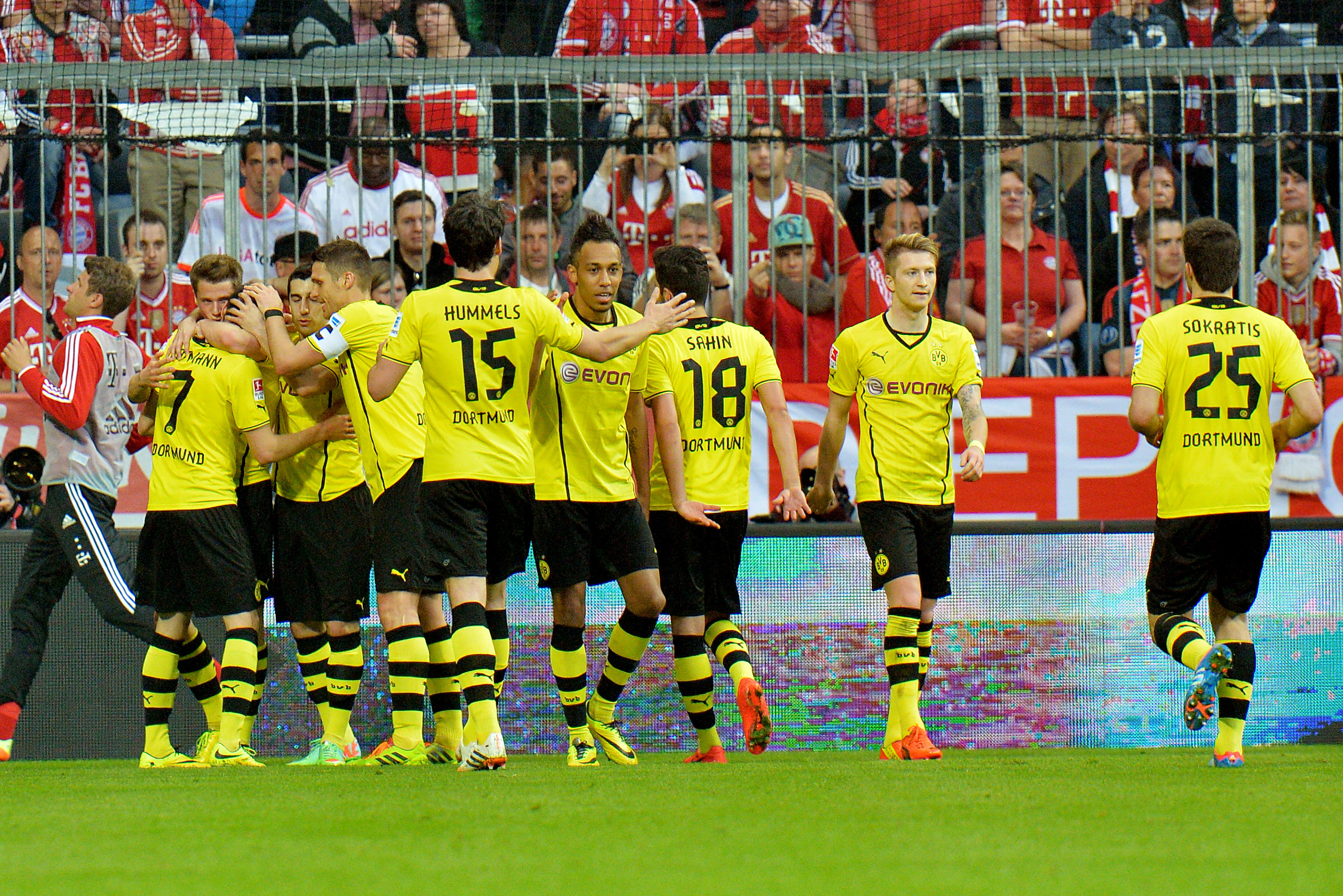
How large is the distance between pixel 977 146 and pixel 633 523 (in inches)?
127

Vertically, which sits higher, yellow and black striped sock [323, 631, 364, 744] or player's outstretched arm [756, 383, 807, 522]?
player's outstretched arm [756, 383, 807, 522]

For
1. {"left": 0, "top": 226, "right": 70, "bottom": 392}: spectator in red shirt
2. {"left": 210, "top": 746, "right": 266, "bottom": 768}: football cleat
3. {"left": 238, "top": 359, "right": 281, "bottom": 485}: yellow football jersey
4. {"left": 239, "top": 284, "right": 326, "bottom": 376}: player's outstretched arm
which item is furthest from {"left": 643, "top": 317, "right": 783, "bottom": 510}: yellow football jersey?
{"left": 0, "top": 226, "right": 70, "bottom": 392}: spectator in red shirt

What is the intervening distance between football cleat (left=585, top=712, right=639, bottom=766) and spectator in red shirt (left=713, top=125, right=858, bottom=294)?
2735 millimetres

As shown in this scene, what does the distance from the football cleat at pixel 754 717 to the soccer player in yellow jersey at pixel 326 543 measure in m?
1.70

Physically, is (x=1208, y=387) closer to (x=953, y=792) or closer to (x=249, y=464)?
(x=953, y=792)

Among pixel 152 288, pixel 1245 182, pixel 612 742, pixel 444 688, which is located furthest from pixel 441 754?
pixel 1245 182

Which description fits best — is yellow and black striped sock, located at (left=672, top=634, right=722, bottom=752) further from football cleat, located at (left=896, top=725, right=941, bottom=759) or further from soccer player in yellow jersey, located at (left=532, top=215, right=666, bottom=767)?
football cleat, located at (left=896, top=725, right=941, bottom=759)

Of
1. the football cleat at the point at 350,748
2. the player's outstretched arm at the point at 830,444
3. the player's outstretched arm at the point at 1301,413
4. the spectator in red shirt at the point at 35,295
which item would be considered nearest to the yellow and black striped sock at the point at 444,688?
the football cleat at the point at 350,748

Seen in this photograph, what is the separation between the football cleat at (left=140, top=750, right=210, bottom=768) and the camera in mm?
6836

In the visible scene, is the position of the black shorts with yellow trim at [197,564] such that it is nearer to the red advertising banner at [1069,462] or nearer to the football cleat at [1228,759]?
the red advertising banner at [1069,462]

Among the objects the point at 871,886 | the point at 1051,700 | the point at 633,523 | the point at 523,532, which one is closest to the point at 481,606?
the point at 523,532

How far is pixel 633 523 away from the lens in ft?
21.3

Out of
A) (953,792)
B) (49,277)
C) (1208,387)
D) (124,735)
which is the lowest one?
(124,735)

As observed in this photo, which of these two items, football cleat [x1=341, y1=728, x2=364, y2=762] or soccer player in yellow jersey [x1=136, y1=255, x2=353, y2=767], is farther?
football cleat [x1=341, y1=728, x2=364, y2=762]
